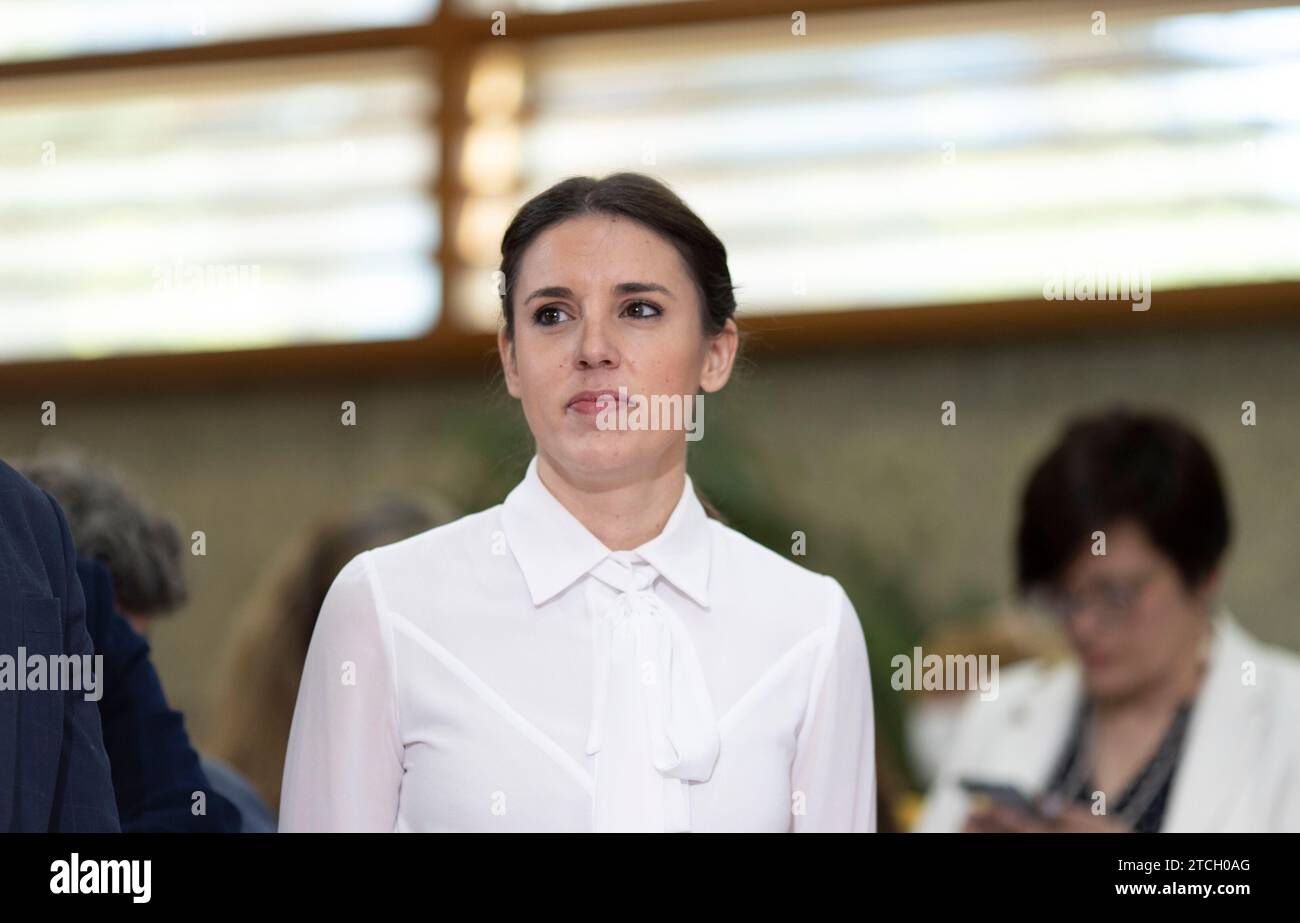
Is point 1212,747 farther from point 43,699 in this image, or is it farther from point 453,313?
point 453,313

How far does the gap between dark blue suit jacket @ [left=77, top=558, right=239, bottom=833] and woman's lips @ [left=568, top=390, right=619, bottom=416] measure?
1.50 ft

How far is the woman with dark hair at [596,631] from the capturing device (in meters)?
1.28

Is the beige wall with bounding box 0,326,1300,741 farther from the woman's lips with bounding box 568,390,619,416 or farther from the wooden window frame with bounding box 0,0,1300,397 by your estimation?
the woman's lips with bounding box 568,390,619,416

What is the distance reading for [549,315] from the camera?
1.36 m

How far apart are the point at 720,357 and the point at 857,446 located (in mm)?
2554

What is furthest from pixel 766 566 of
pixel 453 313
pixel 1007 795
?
pixel 453 313

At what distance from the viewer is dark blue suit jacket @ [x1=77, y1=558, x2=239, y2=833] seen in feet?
4.70

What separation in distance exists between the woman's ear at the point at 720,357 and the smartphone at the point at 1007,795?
2.70 feet

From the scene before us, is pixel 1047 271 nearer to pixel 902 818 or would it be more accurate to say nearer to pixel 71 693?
pixel 902 818

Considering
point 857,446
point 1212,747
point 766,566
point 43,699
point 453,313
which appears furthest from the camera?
point 857,446

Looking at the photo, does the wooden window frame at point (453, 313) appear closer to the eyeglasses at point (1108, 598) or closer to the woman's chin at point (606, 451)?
the eyeglasses at point (1108, 598)

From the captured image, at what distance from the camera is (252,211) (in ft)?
13.0

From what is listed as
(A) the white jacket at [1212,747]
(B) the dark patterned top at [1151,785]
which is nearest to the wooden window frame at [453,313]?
(A) the white jacket at [1212,747]

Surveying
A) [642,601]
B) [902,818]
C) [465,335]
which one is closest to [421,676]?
[642,601]
